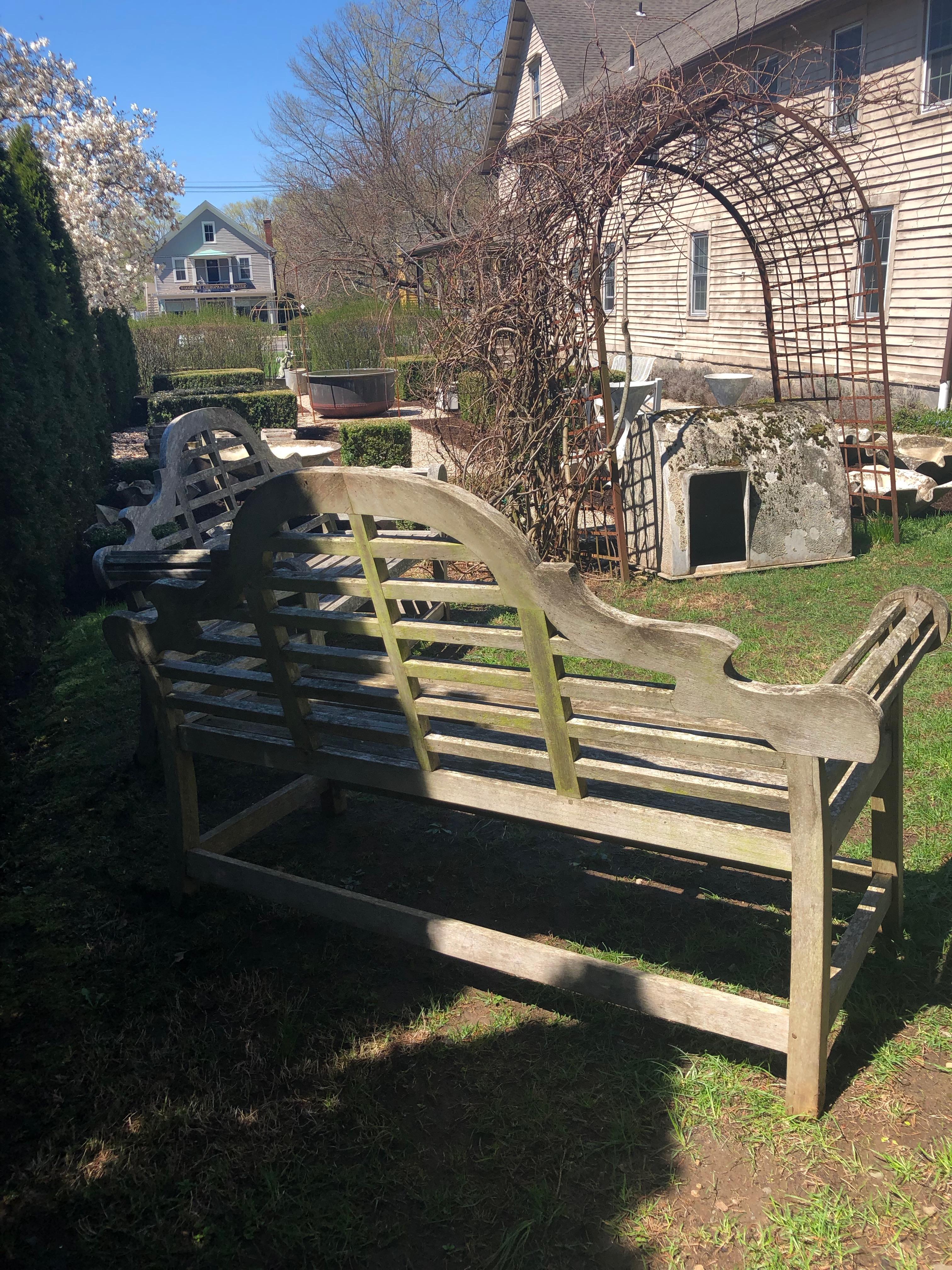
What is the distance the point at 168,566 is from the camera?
115 inches

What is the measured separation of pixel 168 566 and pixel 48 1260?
1.83m

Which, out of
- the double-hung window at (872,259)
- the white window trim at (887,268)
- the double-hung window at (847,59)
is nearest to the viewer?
the white window trim at (887,268)

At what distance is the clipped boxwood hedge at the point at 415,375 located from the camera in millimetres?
7340

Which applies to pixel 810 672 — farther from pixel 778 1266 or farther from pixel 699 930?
pixel 778 1266

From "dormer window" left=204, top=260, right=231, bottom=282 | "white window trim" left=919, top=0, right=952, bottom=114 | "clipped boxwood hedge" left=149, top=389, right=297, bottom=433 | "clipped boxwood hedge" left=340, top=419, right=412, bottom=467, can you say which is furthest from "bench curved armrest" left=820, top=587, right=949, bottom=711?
"dormer window" left=204, top=260, right=231, bottom=282

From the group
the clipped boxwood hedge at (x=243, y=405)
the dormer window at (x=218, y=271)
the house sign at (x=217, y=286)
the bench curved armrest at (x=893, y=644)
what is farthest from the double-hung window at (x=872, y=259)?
the dormer window at (x=218, y=271)

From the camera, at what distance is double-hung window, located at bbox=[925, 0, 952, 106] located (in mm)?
12281

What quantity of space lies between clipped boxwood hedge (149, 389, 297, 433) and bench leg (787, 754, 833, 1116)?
14.7 metres

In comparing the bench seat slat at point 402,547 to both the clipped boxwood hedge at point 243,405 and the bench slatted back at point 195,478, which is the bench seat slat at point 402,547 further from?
the clipped boxwood hedge at point 243,405

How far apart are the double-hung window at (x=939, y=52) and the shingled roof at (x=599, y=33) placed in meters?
5.72

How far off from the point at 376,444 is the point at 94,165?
673 inches

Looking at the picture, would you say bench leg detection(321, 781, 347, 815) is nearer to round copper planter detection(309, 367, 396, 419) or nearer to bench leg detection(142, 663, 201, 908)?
bench leg detection(142, 663, 201, 908)

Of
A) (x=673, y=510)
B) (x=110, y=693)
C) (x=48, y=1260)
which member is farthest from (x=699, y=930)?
(x=673, y=510)

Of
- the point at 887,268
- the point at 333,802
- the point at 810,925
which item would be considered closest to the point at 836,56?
the point at 887,268
